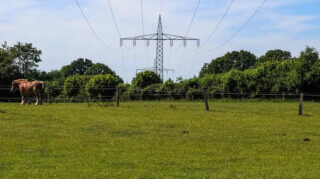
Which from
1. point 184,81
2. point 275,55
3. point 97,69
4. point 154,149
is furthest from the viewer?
point 97,69

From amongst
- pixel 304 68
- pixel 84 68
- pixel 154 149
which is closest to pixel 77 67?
pixel 84 68

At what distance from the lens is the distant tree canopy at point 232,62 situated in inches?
5000

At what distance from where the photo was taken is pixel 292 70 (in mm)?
59312

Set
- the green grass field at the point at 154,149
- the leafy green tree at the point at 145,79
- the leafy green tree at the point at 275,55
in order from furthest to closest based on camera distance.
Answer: the leafy green tree at the point at 275,55
the leafy green tree at the point at 145,79
the green grass field at the point at 154,149

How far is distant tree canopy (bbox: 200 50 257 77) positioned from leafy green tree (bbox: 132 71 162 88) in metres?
53.4

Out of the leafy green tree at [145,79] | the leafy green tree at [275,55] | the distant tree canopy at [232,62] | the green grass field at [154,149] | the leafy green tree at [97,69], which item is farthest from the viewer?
the leafy green tree at [97,69]

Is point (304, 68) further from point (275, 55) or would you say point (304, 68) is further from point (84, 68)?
point (84, 68)

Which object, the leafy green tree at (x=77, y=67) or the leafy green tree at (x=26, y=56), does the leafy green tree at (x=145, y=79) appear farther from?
the leafy green tree at (x=77, y=67)

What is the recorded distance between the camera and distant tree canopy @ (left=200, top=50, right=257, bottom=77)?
127 m

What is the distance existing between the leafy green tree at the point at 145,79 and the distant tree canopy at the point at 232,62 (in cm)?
5339

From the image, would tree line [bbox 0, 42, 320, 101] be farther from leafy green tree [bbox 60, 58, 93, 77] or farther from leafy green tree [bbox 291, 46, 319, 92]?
leafy green tree [bbox 60, 58, 93, 77]

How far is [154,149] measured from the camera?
41.7 ft

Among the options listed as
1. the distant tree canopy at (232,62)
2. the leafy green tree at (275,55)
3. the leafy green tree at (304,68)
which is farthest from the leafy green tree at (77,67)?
the leafy green tree at (304,68)

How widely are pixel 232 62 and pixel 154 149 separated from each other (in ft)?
385
